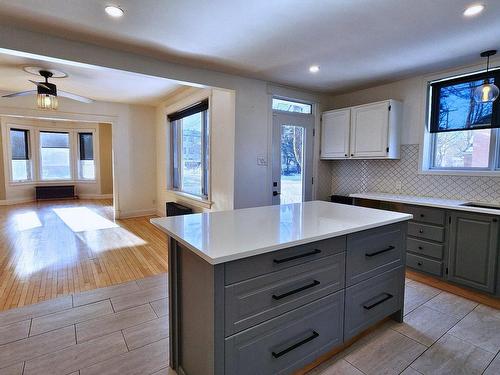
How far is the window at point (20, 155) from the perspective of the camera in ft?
25.7

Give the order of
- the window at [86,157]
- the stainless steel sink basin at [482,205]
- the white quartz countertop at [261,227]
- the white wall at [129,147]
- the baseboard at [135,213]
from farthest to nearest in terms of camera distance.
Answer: the window at [86,157], the baseboard at [135,213], the white wall at [129,147], the stainless steel sink basin at [482,205], the white quartz countertop at [261,227]

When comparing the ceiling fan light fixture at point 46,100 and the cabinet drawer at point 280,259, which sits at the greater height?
the ceiling fan light fixture at point 46,100

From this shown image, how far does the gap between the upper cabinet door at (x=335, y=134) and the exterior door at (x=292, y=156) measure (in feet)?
0.69

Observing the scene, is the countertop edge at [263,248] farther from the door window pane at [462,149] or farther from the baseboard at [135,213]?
the baseboard at [135,213]

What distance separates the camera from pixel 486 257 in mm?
2686

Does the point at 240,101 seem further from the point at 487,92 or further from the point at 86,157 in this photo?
the point at 86,157

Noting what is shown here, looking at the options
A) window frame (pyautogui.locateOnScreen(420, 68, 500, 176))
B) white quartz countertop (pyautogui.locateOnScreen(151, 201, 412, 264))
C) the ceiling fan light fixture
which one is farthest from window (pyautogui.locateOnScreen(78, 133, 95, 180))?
window frame (pyautogui.locateOnScreen(420, 68, 500, 176))

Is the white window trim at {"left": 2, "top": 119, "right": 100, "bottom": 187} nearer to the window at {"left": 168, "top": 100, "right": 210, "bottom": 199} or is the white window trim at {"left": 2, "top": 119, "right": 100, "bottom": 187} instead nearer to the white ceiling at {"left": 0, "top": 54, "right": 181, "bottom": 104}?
the white ceiling at {"left": 0, "top": 54, "right": 181, "bottom": 104}

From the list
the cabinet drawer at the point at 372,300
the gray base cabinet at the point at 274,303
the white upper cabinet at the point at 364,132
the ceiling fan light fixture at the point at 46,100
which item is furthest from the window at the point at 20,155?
the cabinet drawer at the point at 372,300

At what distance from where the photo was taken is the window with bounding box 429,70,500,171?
3094mm

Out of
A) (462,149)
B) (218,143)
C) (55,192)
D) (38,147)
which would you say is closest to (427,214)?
(462,149)

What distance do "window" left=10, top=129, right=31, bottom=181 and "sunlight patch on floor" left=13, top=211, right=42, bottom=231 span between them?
7.01 feet

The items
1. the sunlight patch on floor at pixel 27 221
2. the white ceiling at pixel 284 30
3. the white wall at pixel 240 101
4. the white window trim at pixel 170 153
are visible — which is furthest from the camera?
the sunlight patch on floor at pixel 27 221

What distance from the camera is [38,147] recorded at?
8.37 meters
